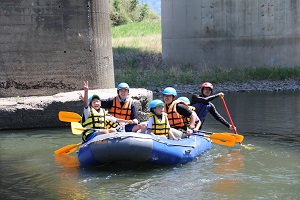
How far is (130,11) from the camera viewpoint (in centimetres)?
5716

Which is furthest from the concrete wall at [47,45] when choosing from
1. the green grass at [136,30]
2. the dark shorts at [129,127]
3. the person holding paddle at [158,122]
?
the green grass at [136,30]

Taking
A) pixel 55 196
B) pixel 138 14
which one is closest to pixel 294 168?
pixel 55 196

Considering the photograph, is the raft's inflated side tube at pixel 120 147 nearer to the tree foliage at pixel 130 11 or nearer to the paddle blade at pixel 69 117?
the paddle blade at pixel 69 117

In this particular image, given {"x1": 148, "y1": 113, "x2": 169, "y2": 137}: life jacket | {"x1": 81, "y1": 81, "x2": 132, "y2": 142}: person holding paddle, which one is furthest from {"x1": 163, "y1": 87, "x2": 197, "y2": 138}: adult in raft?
{"x1": 81, "y1": 81, "x2": 132, "y2": 142}: person holding paddle

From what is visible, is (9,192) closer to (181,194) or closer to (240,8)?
(181,194)

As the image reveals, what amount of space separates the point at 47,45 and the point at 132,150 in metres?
5.16

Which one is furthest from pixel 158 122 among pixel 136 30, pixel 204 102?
pixel 136 30

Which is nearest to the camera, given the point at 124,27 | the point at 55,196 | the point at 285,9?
the point at 55,196

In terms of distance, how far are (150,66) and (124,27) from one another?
17.5 meters

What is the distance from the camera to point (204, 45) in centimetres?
2447

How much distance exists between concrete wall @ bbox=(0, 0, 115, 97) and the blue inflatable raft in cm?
431

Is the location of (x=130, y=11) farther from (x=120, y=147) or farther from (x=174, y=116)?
(x=120, y=147)

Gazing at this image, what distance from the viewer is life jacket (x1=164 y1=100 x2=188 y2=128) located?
10.8 metres

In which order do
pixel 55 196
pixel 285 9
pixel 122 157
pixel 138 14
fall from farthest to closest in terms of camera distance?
pixel 138 14
pixel 285 9
pixel 122 157
pixel 55 196
